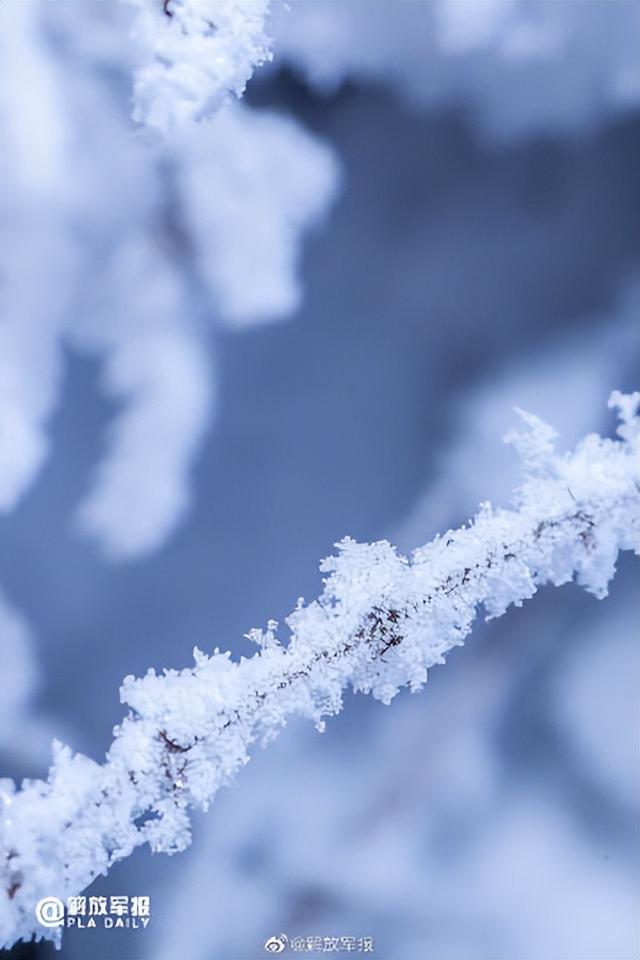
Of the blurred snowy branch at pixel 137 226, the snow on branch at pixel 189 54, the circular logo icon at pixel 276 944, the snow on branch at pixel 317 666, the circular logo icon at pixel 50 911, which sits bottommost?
the circular logo icon at pixel 276 944

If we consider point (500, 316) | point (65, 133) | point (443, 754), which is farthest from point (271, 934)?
point (65, 133)

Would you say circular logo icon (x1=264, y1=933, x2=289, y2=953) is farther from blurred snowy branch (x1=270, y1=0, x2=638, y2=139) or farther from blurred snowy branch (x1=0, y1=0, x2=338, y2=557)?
blurred snowy branch (x1=270, y1=0, x2=638, y2=139)

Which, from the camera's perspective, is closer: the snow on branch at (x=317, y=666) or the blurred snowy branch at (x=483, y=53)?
the snow on branch at (x=317, y=666)

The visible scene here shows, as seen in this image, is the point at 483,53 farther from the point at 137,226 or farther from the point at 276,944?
the point at 276,944

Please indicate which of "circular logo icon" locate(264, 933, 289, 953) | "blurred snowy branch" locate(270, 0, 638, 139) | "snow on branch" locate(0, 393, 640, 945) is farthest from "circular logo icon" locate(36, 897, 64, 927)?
"blurred snowy branch" locate(270, 0, 638, 139)

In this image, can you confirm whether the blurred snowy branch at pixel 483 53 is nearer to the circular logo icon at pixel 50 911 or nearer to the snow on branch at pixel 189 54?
the snow on branch at pixel 189 54

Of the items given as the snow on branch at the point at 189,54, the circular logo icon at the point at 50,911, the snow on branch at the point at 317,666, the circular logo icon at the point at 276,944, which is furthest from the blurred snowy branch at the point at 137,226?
the circular logo icon at the point at 276,944

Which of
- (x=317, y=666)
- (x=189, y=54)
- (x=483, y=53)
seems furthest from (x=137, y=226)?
(x=317, y=666)

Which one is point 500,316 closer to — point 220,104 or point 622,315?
point 622,315
